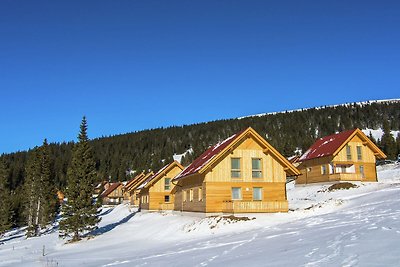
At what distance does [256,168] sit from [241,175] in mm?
1588

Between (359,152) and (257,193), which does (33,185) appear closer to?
(257,193)

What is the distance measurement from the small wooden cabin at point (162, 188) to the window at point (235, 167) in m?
19.8

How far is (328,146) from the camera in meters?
51.0

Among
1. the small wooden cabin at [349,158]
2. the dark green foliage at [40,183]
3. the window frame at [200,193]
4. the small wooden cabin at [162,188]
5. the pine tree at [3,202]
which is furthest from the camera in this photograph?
the small wooden cabin at [162,188]

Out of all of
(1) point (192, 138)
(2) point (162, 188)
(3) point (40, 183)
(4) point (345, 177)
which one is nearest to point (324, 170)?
(4) point (345, 177)

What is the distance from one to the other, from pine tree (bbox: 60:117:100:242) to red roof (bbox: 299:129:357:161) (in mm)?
30360

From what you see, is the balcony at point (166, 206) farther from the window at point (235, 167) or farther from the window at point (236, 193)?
the window at point (235, 167)

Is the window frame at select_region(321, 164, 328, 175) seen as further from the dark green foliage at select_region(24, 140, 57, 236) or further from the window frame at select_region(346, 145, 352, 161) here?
the dark green foliage at select_region(24, 140, 57, 236)

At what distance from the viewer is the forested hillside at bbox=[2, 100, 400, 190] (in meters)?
146

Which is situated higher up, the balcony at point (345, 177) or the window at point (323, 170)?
the window at point (323, 170)

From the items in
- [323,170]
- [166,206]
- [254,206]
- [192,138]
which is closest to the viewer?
[254,206]

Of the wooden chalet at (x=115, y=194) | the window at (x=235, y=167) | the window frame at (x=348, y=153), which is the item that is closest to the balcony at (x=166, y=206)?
the window at (x=235, y=167)

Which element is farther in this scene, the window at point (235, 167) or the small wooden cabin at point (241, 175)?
the window at point (235, 167)

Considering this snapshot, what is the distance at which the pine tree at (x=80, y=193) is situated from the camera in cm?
3251
